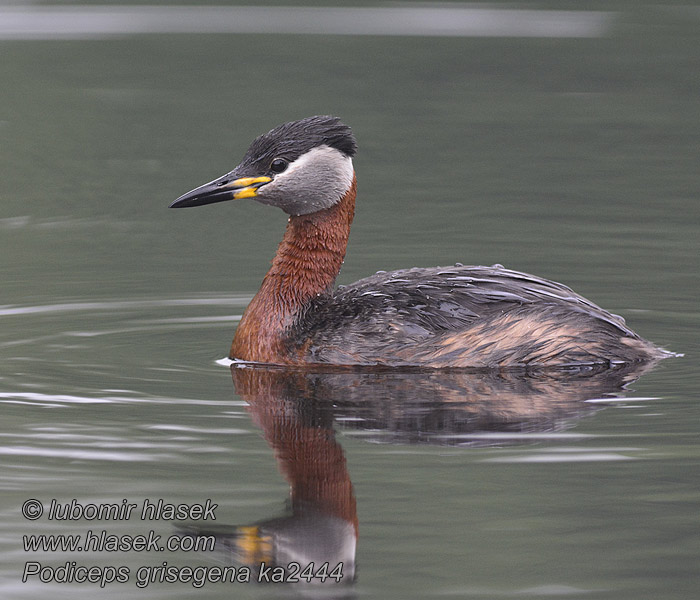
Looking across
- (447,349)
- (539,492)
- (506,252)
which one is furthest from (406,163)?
(539,492)

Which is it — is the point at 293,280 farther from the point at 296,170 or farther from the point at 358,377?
the point at 358,377

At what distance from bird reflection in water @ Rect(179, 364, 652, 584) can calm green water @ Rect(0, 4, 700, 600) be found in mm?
24

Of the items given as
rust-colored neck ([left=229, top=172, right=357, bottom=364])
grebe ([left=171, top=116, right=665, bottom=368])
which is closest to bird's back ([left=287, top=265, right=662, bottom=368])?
grebe ([left=171, top=116, right=665, bottom=368])

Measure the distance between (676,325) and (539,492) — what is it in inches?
146

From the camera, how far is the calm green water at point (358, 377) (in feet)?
18.7

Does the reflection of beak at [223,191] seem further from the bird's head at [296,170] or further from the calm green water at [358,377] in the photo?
the calm green water at [358,377]

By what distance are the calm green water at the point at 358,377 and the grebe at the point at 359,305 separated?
0.28m

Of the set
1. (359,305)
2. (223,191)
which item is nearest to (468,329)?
(359,305)

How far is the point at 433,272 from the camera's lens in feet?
28.7

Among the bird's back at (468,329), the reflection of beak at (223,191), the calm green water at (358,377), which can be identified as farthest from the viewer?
the reflection of beak at (223,191)

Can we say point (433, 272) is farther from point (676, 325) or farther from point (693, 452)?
point (693, 452)

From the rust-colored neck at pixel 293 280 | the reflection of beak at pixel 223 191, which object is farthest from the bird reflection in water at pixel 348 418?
the reflection of beak at pixel 223 191

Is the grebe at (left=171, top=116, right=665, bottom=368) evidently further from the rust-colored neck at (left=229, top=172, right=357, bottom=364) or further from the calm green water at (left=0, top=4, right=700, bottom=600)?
the calm green water at (left=0, top=4, right=700, bottom=600)

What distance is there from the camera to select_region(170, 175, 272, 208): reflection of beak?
8680 mm
